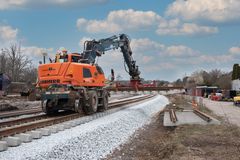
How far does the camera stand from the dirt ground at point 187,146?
10.9 meters

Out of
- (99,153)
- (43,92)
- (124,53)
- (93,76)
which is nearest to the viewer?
(99,153)

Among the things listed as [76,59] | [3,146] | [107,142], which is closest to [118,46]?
[76,59]

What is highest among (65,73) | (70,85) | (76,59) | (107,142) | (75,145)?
(76,59)

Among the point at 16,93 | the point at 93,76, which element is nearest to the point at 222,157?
the point at 93,76

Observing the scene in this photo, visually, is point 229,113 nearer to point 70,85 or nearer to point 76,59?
point 76,59

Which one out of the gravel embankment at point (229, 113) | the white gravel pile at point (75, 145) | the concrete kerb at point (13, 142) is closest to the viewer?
the white gravel pile at point (75, 145)

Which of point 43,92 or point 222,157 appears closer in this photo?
point 222,157

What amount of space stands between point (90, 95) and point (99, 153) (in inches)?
322

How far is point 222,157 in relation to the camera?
34.1 ft

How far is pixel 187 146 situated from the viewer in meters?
12.4

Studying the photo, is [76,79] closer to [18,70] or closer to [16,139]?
[16,139]

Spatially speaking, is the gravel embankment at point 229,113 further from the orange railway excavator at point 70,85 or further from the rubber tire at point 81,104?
the rubber tire at point 81,104

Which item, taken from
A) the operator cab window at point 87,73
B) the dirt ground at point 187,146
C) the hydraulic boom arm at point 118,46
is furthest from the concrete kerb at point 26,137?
the hydraulic boom arm at point 118,46

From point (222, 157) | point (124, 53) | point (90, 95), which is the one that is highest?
point (124, 53)
